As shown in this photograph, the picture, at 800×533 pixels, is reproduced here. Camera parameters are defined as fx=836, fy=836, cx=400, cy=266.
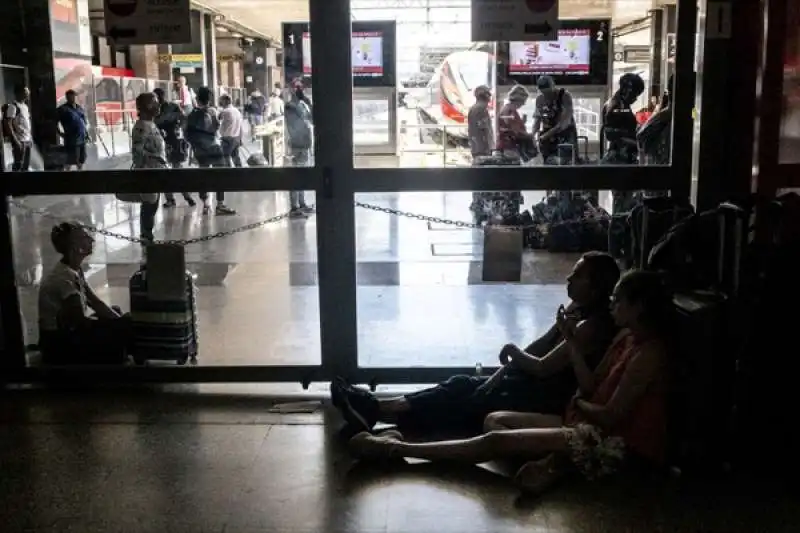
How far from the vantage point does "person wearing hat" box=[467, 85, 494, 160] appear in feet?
15.3

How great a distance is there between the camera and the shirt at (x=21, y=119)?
4734mm

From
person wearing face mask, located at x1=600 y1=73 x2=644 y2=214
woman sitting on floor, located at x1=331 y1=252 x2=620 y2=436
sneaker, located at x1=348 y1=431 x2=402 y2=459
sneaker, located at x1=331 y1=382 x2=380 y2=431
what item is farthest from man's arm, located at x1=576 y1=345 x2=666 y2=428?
person wearing face mask, located at x1=600 y1=73 x2=644 y2=214

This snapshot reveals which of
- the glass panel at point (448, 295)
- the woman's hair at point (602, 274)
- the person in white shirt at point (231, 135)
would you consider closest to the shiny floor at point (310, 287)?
the glass panel at point (448, 295)

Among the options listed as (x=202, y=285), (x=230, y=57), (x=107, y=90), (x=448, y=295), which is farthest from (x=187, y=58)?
(x=448, y=295)

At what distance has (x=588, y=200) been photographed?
504 centimetres

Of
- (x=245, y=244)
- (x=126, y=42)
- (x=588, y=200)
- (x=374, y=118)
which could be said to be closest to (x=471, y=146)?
(x=374, y=118)

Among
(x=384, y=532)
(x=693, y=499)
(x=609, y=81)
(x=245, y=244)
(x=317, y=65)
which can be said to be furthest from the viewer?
(x=245, y=244)

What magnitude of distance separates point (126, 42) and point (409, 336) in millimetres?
2469

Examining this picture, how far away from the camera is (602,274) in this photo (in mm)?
3596

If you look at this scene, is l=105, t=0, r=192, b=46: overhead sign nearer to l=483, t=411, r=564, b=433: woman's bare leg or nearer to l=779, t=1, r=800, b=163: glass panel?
l=483, t=411, r=564, b=433: woman's bare leg

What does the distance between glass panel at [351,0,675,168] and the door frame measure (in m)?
0.13

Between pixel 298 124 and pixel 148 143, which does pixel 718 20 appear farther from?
pixel 148 143

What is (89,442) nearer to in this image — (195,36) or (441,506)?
(441,506)

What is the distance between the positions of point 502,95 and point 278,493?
2.65 meters
